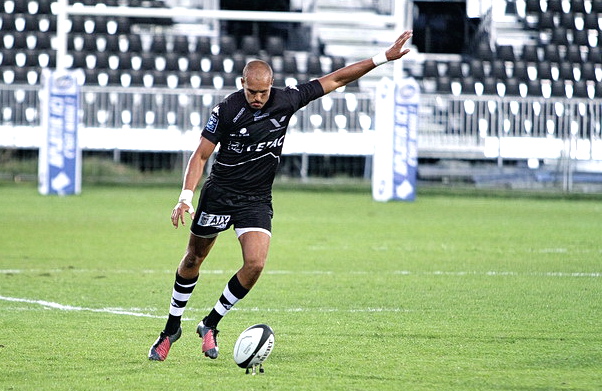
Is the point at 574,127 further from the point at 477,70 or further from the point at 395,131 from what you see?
the point at 395,131

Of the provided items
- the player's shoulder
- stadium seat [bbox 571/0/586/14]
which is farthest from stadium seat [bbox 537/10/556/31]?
the player's shoulder

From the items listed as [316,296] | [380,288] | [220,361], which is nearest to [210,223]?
[220,361]

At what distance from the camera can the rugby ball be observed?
6.43m

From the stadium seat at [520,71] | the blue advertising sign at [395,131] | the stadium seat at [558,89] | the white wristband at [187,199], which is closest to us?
the white wristband at [187,199]

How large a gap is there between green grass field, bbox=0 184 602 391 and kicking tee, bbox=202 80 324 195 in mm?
1091

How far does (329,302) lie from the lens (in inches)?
386

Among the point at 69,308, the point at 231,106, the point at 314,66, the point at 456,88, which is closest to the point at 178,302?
the point at 231,106

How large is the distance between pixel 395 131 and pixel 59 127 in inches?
255

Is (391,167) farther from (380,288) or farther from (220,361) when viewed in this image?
(220,361)

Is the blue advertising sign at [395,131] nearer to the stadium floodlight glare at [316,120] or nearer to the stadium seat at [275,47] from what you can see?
the stadium floodlight glare at [316,120]

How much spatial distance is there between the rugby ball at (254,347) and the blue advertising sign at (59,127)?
657 inches

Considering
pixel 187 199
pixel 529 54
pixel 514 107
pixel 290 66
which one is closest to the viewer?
pixel 187 199

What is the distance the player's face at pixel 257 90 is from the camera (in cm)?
706

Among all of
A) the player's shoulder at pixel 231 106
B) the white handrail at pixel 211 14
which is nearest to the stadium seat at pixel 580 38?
the white handrail at pixel 211 14
